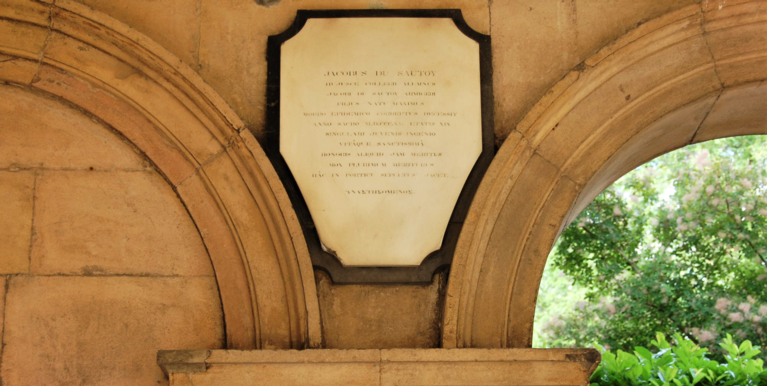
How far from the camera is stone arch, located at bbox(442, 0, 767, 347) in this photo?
9.18ft

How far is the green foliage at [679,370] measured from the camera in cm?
360

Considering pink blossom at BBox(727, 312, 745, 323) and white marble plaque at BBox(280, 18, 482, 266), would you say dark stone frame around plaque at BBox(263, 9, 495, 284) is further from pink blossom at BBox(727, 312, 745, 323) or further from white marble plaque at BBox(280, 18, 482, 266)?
pink blossom at BBox(727, 312, 745, 323)

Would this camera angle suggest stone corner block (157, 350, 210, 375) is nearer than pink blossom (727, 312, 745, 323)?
Yes

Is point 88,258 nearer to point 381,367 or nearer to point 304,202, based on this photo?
point 304,202

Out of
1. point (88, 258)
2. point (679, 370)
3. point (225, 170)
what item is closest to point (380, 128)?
point (225, 170)

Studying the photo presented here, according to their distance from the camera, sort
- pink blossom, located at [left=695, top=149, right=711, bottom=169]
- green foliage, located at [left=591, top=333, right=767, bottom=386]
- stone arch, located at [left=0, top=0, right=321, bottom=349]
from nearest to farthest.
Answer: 1. stone arch, located at [left=0, top=0, right=321, bottom=349]
2. green foliage, located at [left=591, top=333, right=767, bottom=386]
3. pink blossom, located at [left=695, top=149, right=711, bottom=169]

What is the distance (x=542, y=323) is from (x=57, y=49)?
6.15 m

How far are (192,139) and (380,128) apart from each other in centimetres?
77

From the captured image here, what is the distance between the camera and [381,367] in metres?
2.64

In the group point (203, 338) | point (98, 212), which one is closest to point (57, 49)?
point (98, 212)

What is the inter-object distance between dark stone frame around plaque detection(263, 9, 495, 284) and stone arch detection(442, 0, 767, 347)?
8cm

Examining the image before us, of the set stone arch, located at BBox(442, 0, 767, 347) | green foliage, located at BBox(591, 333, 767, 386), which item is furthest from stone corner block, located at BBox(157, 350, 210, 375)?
green foliage, located at BBox(591, 333, 767, 386)

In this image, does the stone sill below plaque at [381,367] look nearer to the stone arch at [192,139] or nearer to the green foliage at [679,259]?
the stone arch at [192,139]

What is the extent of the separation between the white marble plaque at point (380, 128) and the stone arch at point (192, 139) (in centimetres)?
18
